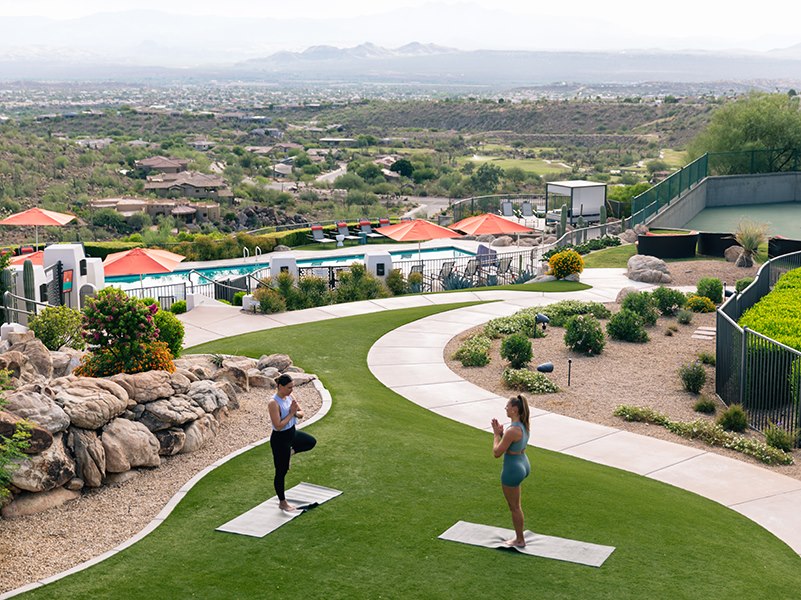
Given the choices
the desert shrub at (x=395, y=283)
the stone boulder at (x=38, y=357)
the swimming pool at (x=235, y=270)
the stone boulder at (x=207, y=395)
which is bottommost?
the swimming pool at (x=235, y=270)

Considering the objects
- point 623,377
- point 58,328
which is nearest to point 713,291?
point 623,377

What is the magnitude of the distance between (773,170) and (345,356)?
3577cm

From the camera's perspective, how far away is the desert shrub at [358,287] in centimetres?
2900

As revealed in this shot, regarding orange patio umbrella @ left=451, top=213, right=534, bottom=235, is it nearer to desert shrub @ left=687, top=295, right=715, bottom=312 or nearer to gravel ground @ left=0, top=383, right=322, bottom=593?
desert shrub @ left=687, top=295, right=715, bottom=312

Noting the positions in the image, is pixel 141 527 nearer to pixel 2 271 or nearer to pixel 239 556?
pixel 239 556

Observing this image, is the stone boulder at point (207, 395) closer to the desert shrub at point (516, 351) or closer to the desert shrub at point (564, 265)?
the desert shrub at point (516, 351)

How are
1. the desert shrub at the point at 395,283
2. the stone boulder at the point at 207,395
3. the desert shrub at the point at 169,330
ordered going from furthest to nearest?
1. the desert shrub at the point at 395,283
2. the desert shrub at the point at 169,330
3. the stone boulder at the point at 207,395

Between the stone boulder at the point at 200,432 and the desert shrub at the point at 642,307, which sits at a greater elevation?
the stone boulder at the point at 200,432

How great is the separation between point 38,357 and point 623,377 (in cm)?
1078

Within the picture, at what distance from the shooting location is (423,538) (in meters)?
10.5

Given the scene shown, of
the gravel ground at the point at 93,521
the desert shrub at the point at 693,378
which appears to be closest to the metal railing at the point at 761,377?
the desert shrub at the point at 693,378

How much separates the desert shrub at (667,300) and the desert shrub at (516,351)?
6400mm

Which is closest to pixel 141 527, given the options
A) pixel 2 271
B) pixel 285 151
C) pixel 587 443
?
pixel 587 443

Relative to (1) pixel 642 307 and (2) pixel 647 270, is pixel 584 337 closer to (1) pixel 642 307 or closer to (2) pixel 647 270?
(1) pixel 642 307
